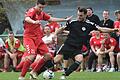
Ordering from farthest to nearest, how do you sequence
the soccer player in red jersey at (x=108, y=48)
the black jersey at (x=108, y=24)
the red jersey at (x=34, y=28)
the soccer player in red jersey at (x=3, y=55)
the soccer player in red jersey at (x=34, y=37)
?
1. the soccer player in red jersey at (x=3, y=55)
2. the black jersey at (x=108, y=24)
3. the soccer player in red jersey at (x=108, y=48)
4. the red jersey at (x=34, y=28)
5. the soccer player in red jersey at (x=34, y=37)

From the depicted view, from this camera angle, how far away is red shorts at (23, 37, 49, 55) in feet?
48.4

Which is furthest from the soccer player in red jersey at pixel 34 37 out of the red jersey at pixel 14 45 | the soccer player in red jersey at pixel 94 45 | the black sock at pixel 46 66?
the red jersey at pixel 14 45

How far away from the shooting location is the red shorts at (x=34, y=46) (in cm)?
1477

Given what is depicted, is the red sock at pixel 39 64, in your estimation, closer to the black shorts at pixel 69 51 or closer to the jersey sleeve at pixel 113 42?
the black shorts at pixel 69 51

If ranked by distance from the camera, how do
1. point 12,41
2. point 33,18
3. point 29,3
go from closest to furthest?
point 33,18, point 12,41, point 29,3

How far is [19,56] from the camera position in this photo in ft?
70.4

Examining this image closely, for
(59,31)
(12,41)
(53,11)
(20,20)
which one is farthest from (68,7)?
(59,31)

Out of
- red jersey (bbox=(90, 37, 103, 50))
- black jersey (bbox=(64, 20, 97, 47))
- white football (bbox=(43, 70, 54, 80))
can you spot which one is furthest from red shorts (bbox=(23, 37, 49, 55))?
red jersey (bbox=(90, 37, 103, 50))

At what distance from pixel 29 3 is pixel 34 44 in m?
17.7

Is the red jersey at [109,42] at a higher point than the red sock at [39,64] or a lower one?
lower

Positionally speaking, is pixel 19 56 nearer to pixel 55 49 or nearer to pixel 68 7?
pixel 55 49

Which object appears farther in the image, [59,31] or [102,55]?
[102,55]

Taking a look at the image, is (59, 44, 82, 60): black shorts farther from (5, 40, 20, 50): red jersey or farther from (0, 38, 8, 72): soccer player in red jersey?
(5, 40, 20, 50): red jersey

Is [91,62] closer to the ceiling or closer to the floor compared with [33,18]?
closer to the floor
